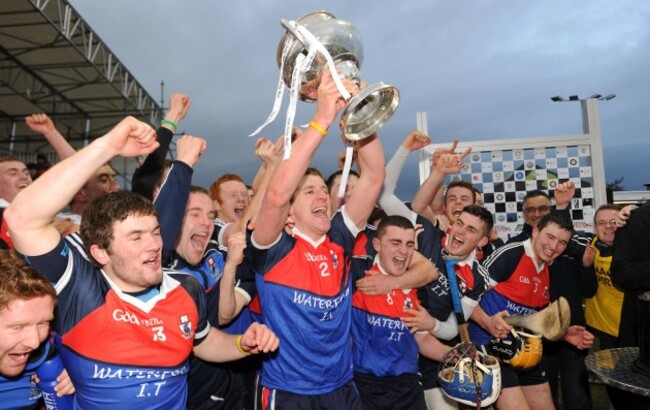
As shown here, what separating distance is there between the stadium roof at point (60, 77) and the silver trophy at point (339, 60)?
10.2m

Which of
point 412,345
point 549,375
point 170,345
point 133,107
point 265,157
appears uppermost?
point 133,107

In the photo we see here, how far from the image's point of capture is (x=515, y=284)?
4.53 metres

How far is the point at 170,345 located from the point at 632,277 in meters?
2.97

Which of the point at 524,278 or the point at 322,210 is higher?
the point at 322,210

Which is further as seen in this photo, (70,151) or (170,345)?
(70,151)

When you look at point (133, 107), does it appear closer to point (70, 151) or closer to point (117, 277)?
point (70, 151)

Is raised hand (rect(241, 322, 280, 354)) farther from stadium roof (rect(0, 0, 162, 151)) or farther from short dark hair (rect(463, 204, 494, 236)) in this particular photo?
stadium roof (rect(0, 0, 162, 151))

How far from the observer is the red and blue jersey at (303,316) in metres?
2.87

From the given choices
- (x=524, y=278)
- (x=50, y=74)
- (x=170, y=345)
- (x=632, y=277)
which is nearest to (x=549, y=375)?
(x=524, y=278)

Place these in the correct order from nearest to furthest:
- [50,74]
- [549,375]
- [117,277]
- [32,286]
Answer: [32,286] → [117,277] → [549,375] → [50,74]

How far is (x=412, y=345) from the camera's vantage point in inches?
140

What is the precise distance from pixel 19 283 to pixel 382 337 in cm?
229

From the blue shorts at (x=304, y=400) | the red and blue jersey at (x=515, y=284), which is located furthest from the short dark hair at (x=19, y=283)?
the red and blue jersey at (x=515, y=284)

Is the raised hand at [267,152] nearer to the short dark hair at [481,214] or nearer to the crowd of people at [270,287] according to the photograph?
the crowd of people at [270,287]
